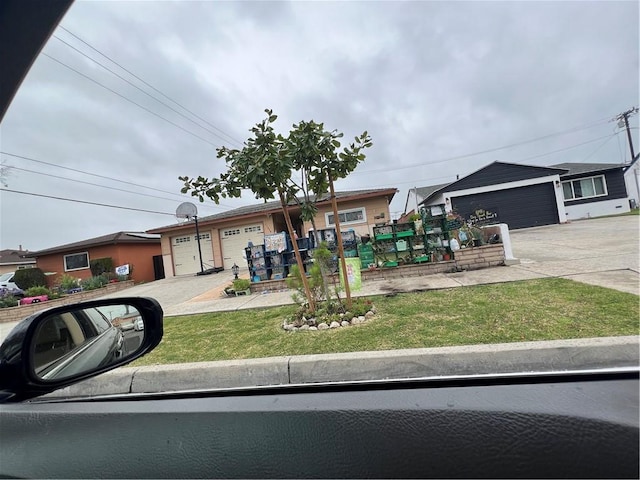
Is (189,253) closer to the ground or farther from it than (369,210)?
closer to the ground

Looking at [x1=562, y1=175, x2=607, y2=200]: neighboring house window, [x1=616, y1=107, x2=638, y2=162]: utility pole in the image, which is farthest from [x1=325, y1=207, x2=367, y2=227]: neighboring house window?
[x1=616, y1=107, x2=638, y2=162]: utility pole

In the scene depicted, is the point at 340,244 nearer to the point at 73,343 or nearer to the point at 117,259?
the point at 73,343

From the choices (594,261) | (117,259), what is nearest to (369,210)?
(594,261)

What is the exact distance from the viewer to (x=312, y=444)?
107 centimetres

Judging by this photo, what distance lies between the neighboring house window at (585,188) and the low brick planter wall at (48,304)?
2726 cm

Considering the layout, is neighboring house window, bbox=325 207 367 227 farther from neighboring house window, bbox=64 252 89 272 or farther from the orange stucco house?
neighboring house window, bbox=64 252 89 272

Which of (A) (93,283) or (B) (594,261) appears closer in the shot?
(B) (594,261)

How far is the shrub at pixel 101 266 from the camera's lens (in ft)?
61.1

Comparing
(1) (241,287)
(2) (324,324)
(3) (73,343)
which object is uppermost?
(3) (73,343)

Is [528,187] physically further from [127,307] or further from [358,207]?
[127,307]

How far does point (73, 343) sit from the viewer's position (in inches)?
63.7

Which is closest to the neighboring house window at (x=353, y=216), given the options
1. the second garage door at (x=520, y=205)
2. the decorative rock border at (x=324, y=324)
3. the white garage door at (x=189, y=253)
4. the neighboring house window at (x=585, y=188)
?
the white garage door at (x=189, y=253)

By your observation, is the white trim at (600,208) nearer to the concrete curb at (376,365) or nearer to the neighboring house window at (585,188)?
the neighboring house window at (585,188)

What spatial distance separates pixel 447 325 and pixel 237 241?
14954mm
